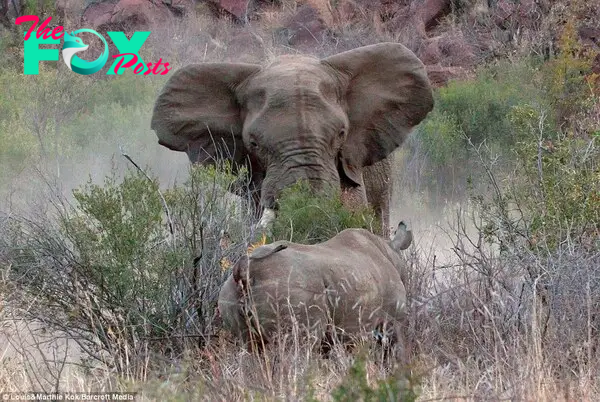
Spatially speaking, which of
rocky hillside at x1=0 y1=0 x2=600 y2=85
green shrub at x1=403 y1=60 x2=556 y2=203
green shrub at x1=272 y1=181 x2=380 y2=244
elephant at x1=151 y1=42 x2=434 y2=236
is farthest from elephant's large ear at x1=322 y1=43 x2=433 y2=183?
rocky hillside at x1=0 y1=0 x2=600 y2=85

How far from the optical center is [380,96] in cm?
1075

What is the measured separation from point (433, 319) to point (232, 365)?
122 cm

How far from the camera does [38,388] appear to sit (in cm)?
569

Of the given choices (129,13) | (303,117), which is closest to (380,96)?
(303,117)

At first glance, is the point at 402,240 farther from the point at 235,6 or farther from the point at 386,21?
the point at 235,6

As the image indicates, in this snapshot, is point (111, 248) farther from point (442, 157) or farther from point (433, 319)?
point (442, 157)

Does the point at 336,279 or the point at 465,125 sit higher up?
the point at 465,125

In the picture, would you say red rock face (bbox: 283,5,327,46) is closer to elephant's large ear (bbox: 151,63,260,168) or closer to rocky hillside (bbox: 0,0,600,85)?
rocky hillside (bbox: 0,0,600,85)

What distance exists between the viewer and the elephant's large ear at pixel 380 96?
10570mm
